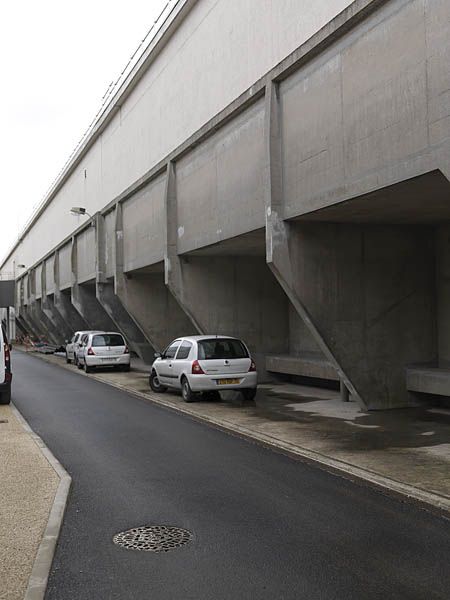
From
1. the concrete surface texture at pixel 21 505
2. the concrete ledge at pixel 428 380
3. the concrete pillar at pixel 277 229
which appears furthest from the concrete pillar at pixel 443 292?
the concrete surface texture at pixel 21 505

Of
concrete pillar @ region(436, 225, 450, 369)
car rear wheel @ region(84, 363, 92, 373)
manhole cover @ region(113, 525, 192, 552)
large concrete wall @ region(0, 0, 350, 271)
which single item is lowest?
car rear wheel @ region(84, 363, 92, 373)

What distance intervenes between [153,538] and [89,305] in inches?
1303

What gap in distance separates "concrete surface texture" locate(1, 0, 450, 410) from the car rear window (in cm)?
364

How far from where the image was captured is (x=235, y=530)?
19.0 feet

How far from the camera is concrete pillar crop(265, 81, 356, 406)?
41.5ft

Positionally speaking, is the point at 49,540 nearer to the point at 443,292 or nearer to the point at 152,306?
the point at 443,292

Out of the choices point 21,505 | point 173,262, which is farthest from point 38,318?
point 21,505

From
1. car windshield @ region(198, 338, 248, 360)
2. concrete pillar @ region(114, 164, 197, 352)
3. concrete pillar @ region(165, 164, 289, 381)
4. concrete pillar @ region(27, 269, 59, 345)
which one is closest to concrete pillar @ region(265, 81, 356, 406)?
car windshield @ region(198, 338, 248, 360)

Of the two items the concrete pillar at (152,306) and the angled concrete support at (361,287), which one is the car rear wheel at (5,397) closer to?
the angled concrete support at (361,287)

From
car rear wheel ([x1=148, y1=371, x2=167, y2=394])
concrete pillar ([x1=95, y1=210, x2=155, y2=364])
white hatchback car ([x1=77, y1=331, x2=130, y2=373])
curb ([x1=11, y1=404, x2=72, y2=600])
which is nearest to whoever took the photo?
curb ([x1=11, y1=404, x2=72, y2=600])

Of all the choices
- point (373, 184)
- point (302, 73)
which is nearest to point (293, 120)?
point (302, 73)

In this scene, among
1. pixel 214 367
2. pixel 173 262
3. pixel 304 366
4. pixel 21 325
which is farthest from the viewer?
pixel 21 325

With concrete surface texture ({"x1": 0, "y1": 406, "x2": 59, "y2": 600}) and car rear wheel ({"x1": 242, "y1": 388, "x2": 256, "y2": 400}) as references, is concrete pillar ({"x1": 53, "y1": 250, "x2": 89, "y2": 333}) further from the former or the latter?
concrete surface texture ({"x1": 0, "y1": 406, "x2": 59, "y2": 600})

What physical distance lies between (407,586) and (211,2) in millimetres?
17034
